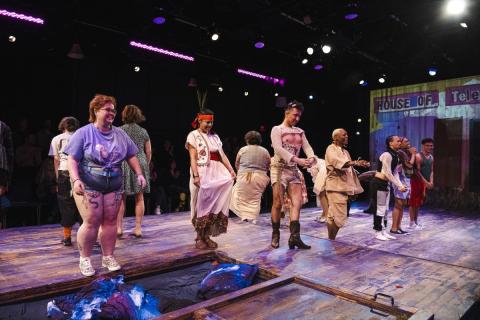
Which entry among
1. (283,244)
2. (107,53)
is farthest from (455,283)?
(107,53)

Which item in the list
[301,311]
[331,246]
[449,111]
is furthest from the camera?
[449,111]

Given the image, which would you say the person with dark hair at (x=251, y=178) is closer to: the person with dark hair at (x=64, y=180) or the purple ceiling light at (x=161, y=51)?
the person with dark hair at (x=64, y=180)

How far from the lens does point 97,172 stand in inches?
115

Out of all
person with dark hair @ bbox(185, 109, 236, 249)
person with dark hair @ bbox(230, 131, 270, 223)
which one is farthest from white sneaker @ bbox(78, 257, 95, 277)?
person with dark hair @ bbox(230, 131, 270, 223)

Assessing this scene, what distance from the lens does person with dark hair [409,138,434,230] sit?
6.16m

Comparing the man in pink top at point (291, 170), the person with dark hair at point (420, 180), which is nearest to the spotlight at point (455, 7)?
the person with dark hair at point (420, 180)

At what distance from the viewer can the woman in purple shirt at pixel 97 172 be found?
9.46ft

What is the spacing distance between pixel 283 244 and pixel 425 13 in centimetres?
586

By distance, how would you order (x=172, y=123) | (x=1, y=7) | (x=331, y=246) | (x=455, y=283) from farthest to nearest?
(x=172, y=123) → (x=1, y=7) → (x=331, y=246) → (x=455, y=283)

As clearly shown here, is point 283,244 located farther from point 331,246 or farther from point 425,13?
point 425,13

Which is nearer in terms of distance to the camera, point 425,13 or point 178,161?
point 425,13

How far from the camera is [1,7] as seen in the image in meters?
6.24

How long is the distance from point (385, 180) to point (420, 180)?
4.18ft

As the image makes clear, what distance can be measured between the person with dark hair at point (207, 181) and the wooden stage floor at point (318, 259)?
0.88ft
